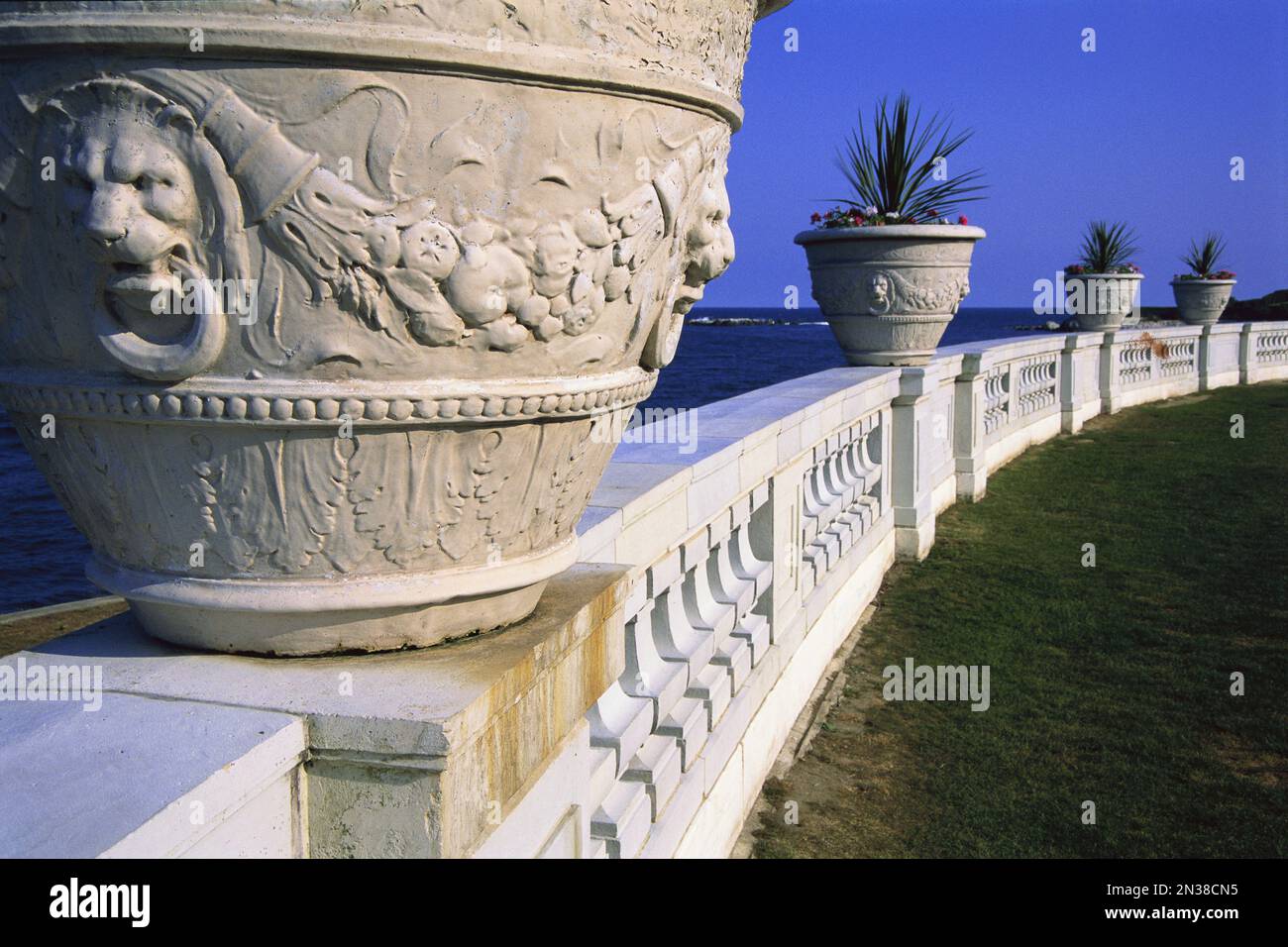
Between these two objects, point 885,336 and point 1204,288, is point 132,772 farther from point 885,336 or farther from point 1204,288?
point 1204,288

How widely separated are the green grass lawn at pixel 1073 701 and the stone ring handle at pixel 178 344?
2923 mm

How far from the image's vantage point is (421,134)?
4.69 ft

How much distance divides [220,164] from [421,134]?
9.5 inches

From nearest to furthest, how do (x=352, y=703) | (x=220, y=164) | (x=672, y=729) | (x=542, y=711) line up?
(x=220, y=164), (x=352, y=703), (x=542, y=711), (x=672, y=729)

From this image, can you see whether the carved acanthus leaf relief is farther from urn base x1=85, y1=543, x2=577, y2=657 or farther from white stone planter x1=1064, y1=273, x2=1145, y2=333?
white stone planter x1=1064, y1=273, x2=1145, y2=333

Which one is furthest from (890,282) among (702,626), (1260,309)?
(1260,309)

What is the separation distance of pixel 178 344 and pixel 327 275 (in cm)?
21

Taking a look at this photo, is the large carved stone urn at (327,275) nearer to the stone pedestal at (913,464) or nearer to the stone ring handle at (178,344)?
the stone ring handle at (178,344)

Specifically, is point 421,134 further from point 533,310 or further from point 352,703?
point 352,703

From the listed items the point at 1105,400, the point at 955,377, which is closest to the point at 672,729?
the point at 955,377

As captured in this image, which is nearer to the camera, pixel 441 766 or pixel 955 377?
pixel 441 766

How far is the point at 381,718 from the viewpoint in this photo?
1476mm
